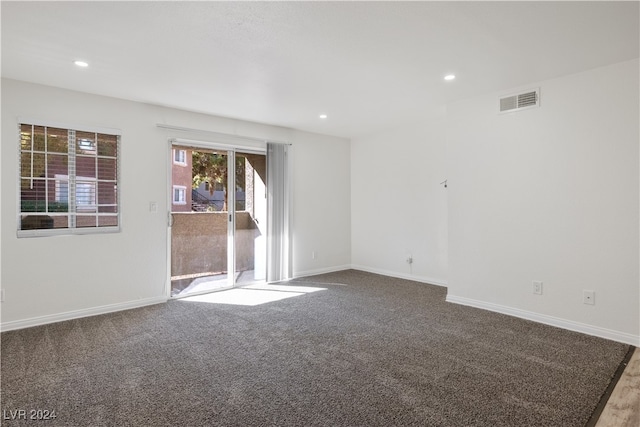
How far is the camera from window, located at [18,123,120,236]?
342 cm

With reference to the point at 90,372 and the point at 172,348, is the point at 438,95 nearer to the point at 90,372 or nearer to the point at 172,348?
the point at 172,348

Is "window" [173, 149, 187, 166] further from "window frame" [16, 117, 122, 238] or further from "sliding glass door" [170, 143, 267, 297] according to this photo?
"window frame" [16, 117, 122, 238]

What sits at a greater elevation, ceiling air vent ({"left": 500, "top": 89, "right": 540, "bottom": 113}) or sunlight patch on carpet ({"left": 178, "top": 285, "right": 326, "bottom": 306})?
ceiling air vent ({"left": 500, "top": 89, "right": 540, "bottom": 113})

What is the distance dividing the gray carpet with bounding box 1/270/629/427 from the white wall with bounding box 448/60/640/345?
320 millimetres

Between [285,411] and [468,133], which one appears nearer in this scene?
[285,411]

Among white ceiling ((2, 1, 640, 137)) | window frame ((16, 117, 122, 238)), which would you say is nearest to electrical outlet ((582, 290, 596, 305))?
white ceiling ((2, 1, 640, 137))

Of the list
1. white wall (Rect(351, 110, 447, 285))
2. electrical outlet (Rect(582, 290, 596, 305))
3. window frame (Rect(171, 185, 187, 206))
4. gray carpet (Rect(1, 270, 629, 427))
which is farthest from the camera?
white wall (Rect(351, 110, 447, 285))

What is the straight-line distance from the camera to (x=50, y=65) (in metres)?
3.02

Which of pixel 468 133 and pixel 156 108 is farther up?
pixel 156 108

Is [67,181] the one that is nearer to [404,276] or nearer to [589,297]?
[404,276]

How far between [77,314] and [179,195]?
1.75 m

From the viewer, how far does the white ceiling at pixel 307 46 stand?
2.19 metres

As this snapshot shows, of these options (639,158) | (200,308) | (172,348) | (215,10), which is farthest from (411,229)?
(215,10)

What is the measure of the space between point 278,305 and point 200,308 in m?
0.92
